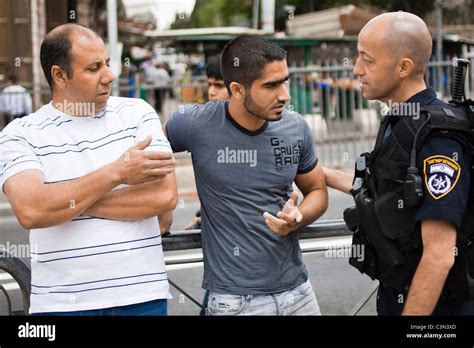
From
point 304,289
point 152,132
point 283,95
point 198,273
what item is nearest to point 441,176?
point 283,95

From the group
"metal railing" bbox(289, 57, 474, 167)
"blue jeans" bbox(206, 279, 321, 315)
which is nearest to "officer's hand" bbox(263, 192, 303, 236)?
"blue jeans" bbox(206, 279, 321, 315)

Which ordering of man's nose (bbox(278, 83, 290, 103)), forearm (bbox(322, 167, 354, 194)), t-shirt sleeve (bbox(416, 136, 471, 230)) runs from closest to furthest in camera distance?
t-shirt sleeve (bbox(416, 136, 471, 230)) → man's nose (bbox(278, 83, 290, 103)) → forearm (bbox(322, 167, 354, 194))

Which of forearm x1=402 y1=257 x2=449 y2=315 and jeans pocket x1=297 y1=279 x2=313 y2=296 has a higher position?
forearm x1=402 y1=257 x2=449 y2=315

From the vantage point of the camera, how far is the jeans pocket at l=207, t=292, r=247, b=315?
305 cm

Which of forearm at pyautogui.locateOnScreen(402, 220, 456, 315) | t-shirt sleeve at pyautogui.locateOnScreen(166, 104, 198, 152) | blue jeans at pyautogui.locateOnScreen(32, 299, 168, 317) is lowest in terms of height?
blue jeans at pyautogui.locateOnScreen(32, 299, 168, 317)

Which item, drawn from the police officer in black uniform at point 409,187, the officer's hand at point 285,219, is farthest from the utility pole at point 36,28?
the police officer in black uniform at point 409,187

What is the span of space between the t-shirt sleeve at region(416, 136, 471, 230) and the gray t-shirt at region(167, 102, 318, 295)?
0.74 metres

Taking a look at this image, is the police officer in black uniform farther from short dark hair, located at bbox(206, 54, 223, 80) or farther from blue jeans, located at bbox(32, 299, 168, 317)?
short dark hair, located at bbox(206, 54, 223, 80)

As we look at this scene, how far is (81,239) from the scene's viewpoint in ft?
9.07

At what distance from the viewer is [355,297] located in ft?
20.8
